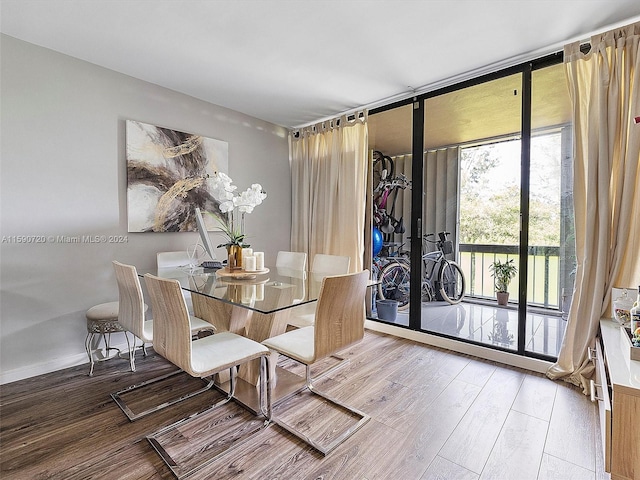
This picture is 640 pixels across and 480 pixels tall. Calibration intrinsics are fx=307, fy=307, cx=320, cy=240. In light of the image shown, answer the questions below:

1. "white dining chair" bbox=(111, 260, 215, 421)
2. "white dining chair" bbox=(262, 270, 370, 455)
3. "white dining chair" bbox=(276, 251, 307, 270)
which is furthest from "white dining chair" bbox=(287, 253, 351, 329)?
"white dining chair" bbox=(111, 260, 215, 421)

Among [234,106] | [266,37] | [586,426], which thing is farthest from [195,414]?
[234,106]

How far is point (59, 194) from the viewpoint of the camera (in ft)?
8.06

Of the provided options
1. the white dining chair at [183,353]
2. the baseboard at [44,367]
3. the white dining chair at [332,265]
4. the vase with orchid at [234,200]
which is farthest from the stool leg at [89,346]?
the white dining chair at [332,265]

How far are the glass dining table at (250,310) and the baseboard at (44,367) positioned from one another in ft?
3.34

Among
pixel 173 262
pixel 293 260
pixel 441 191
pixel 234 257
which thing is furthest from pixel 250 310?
pixel 441 191

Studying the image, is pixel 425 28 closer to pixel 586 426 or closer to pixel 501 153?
pixel 501 153

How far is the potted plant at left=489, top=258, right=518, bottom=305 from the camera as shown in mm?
2791

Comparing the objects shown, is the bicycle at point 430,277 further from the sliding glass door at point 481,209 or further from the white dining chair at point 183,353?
the white dining chair at point 183,353

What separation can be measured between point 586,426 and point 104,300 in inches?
142

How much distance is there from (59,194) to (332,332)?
245cm

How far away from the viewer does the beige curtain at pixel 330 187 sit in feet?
11.8

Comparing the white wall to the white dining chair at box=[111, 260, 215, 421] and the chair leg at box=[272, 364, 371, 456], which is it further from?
the chair leg at box=[272, 364, 371, 456]

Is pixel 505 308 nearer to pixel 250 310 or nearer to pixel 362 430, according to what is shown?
pixel 362 430

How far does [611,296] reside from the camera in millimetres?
2076
